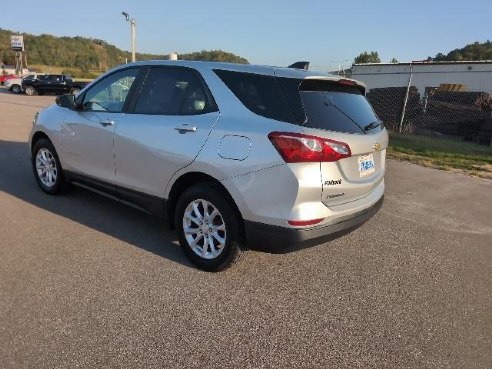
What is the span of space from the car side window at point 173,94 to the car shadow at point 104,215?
1.23m

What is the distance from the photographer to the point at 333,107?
339 centimetres

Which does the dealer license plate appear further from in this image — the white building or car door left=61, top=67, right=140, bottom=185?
the white building

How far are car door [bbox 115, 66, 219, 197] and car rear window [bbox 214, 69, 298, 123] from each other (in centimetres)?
24

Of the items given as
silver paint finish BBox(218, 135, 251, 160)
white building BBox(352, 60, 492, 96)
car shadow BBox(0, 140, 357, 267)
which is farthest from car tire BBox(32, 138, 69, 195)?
white building BBox(352, 60, 492, 96)

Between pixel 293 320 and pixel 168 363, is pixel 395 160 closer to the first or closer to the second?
pixel 293 320

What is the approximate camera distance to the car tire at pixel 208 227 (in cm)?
338

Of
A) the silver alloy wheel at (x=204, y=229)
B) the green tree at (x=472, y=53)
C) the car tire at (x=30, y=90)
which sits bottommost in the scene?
the silver alloy wheel at (x=204, y=229)

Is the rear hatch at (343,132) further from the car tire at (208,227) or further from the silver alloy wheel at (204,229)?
the silver alloy wheel at (204,229)

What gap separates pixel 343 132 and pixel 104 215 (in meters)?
2.99

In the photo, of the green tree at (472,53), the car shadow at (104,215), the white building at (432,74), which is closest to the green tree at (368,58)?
the green tree at (472,53)

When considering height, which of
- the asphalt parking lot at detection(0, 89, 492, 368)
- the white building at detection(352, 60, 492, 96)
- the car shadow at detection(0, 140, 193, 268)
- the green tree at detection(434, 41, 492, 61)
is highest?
the green tree at detection(434, 41, 492, 61)

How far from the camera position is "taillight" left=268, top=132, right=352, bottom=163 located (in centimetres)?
301

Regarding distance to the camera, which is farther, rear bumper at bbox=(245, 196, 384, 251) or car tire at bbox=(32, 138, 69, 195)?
car tire at bbox=(32, 138, 69, 195)

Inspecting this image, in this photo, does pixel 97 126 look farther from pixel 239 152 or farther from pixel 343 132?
pixel 343 132
